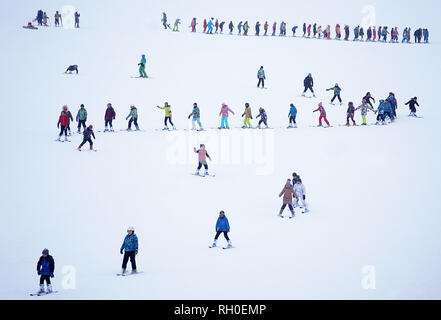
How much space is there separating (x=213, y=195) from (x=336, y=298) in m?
6.67

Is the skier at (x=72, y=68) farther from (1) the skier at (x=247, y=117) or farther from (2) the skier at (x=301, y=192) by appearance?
(2) the skier at (x=301, y=192)

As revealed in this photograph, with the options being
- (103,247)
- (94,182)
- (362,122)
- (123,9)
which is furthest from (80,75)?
(123,9)

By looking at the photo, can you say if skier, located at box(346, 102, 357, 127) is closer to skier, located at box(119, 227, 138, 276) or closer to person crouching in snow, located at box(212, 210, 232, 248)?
person crouching in snow, located at box(212, 210, 232, 248)

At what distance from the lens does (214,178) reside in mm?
17000

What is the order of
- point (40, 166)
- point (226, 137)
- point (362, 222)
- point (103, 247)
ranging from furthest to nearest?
point (226, 137) → point (40, 166) → point (362, 222) → point (103, 247)

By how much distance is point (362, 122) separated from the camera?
24.1m

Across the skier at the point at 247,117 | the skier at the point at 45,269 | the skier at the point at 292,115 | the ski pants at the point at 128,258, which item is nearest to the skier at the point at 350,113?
the skier at the point at 292,115

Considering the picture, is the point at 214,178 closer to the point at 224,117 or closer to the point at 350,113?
the point at 224,117

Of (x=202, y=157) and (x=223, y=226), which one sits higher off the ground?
(x=202, y=157)

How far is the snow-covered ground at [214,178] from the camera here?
10.7m

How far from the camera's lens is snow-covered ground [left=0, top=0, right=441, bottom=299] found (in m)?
10.7

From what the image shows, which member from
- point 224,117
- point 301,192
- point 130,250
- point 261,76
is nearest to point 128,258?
point 130,250

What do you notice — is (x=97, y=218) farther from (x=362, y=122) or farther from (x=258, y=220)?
(x=362, y=122)

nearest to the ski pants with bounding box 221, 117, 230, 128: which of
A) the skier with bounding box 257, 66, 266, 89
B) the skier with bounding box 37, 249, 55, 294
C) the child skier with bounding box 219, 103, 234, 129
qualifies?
the child skier with bounding box 219, 103, 234, 129
